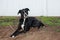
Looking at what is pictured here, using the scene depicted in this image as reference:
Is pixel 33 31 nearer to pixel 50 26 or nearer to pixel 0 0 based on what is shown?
pixel 50 26

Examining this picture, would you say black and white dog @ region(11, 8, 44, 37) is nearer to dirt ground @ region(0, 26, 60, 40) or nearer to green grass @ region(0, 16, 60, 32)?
dirt ground @ region(0, 26, 60, 40)

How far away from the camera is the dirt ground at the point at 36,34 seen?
891 centimetres

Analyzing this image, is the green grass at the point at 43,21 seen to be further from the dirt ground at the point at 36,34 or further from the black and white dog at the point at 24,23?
the black and white dog at the point at 24,23

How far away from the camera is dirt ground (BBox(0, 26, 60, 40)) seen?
8.91 meters

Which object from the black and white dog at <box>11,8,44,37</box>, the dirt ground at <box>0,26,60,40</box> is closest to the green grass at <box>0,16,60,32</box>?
the dirt ground at <box>0,26,60,40</box>

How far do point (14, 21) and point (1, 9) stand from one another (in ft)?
8.20

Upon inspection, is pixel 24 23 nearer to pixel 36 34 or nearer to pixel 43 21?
pixel 36 34

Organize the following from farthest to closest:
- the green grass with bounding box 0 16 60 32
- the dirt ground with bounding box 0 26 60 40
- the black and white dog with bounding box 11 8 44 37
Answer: the green grass with bounding box 0 16 60 32 < the black and white dog with bounding box 11 8 44 37 < the dirt ground with bounding box 0 26 60 40

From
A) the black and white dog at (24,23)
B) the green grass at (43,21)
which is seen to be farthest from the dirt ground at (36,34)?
the green grass at (43,21)

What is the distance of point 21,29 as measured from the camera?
10.0 m

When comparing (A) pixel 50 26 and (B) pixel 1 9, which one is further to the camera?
(B) pixel 1 9

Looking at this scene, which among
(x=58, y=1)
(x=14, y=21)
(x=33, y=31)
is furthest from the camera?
(x=58, y=1)

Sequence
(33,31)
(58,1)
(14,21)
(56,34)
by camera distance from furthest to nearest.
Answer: (58,1) < (14,21) < (33,31) < (56,34)

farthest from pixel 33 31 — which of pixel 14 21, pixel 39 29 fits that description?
pixel 14 21
